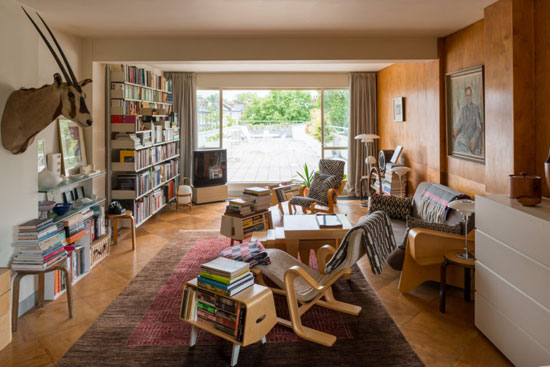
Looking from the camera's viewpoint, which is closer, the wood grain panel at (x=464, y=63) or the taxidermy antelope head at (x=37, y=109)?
the taxidermy antelope head at (x=37, y=109)

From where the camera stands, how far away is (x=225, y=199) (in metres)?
8.07

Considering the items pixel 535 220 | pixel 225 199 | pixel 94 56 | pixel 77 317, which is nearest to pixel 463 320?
pixel 535 220

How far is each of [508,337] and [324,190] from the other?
3.99 m

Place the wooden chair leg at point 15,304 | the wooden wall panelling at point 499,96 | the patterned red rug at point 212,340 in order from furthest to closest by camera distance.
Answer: the wooden wall panelling at point 499,96 → the wooden chair leg at point 15,304 → the patterned red rug at point 212,340

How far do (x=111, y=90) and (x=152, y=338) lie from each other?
12.2 feet

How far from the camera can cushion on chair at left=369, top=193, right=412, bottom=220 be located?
4.76 metres

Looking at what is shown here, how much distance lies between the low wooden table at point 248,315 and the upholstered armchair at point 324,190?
142 inches

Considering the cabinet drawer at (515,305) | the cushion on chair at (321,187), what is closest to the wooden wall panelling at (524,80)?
the cabinet drawer at (515,305)

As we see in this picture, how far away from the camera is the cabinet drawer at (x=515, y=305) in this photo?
209 centimetres

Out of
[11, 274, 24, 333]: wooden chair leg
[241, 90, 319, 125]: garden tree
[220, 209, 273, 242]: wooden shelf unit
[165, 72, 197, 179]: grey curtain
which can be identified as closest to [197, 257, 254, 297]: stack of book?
[11, 274, 24, 333]: wooden chair leg

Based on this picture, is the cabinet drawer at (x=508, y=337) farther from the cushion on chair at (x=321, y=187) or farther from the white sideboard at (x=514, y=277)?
the cushion on chair at (x=321, y=187)

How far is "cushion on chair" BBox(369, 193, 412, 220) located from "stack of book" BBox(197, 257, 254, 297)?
2722mm

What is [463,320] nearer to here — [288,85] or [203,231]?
[203,231]

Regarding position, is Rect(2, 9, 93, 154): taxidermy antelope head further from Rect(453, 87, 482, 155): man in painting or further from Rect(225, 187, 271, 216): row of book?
Rect(453, 87, 482, 155): man in painting
